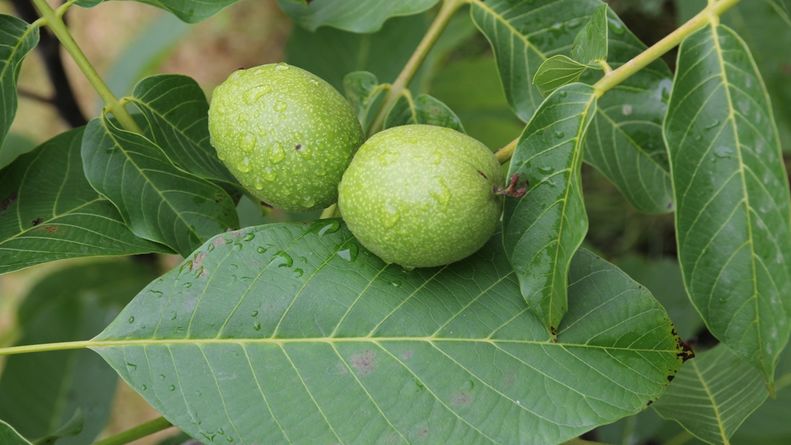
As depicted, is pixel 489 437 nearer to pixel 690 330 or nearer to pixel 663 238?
pixel 690 330

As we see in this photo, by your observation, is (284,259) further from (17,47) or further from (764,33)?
(764,33)

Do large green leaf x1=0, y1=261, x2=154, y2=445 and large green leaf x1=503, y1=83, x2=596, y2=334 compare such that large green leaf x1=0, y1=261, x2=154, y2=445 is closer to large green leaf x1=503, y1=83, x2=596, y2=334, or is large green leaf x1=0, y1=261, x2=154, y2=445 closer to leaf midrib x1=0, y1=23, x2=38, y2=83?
leaf midrib x1=0, y1=23, x2=38, y2=83

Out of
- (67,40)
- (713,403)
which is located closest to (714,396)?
(713,403)

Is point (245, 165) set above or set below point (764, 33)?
above

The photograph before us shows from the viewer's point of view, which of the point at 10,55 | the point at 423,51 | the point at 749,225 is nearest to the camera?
the point at 749,225

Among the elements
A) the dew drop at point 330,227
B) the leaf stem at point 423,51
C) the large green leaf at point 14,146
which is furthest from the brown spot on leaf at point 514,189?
the large green leaf at point 14,146

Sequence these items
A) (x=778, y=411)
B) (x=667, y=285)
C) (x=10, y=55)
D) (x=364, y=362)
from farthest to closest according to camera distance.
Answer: (x=667, y=285) → (x=778, y=411) → (x=10, y=55) → (x=364, y=362)
